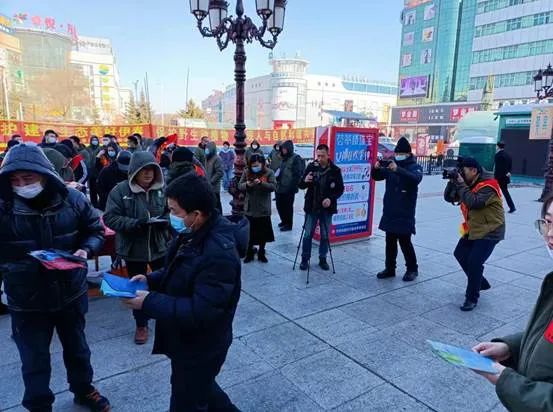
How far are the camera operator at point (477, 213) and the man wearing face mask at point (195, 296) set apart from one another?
125 inches

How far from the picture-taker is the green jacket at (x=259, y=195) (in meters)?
6.00

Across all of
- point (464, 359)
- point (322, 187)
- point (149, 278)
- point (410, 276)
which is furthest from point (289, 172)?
point (464, 359)

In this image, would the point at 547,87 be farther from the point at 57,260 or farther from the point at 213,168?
the point at 57,260

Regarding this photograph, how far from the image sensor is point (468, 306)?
A: 438 centimetres

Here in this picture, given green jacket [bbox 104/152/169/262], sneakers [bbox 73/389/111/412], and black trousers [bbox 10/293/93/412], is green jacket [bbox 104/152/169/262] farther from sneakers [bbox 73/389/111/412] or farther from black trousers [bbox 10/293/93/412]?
sneakers [bbox 73/389/111/412]

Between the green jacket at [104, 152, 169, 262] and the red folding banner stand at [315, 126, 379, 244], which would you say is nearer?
the green jacket at [104, 152, 169, 262]

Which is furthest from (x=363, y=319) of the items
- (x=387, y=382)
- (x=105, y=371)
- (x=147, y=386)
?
(x=105, y=371)

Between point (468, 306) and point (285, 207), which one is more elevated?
point (285, 207)

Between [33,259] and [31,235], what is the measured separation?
0.15 metres

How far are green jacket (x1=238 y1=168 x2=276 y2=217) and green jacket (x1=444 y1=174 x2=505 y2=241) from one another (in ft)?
9.00

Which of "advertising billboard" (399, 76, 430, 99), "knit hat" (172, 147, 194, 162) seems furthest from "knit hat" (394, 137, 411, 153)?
"advertising billboard" (399, 76, 430, 99)

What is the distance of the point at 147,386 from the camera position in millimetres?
2971

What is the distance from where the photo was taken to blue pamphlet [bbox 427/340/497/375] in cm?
133

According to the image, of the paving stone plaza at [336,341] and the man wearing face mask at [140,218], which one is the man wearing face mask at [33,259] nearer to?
the paving stone plaza at [336,341]
